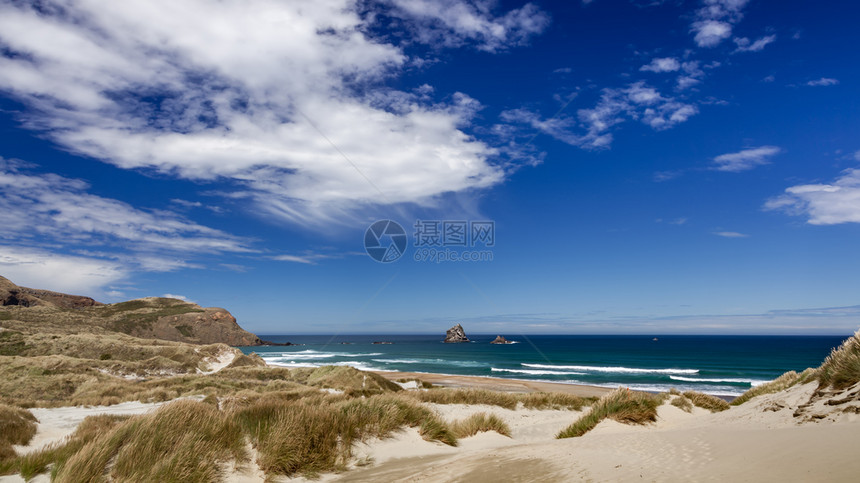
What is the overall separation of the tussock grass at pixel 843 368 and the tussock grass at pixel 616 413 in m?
4.26

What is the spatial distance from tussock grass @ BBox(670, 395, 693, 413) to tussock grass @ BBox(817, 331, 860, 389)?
608 centimetres

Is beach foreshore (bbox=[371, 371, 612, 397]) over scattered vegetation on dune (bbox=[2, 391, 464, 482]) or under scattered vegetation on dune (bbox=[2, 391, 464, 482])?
under

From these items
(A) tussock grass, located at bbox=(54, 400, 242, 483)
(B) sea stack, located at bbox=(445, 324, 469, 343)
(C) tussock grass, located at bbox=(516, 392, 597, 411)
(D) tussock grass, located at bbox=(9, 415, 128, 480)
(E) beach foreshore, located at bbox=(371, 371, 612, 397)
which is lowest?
(B) sea stack, located at bbox=(445, 324, 469, 343)

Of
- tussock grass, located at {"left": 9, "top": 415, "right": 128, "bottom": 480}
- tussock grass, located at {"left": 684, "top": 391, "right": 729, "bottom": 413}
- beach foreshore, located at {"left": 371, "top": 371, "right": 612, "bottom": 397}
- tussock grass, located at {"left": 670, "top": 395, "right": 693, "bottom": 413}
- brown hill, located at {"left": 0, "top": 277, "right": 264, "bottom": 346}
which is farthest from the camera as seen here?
brown hill, located at {"left": 0, "top": 277, "right": 264, "bottom": 346}

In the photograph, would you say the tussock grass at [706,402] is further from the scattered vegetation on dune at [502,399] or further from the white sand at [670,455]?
the white sand at [670,455]

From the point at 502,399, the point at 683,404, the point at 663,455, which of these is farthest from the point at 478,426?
the point at 683,404

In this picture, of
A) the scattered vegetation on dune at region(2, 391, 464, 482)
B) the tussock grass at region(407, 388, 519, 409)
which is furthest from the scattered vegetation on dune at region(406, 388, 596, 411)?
the scattered vegetation on dune at region(2, 391, 464, 482)

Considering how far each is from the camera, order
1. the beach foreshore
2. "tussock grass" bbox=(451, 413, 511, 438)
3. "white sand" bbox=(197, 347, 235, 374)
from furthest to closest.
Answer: the beach foreshore → "white sand" bbox=(197, 347, 235, 374) → "tussock grass" bbox=(451, 413, 511, 438)

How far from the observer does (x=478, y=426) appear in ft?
34.6

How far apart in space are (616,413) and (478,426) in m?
4.10

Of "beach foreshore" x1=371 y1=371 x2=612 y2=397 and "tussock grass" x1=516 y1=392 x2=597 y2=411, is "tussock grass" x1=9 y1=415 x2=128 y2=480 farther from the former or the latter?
"beach foreshore" x1=371 y1=371 x2=612 y2=397

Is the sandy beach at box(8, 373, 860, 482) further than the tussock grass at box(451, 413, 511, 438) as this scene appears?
No

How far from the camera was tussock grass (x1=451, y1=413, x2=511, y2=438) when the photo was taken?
10.1 m

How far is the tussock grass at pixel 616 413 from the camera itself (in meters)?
10.7
